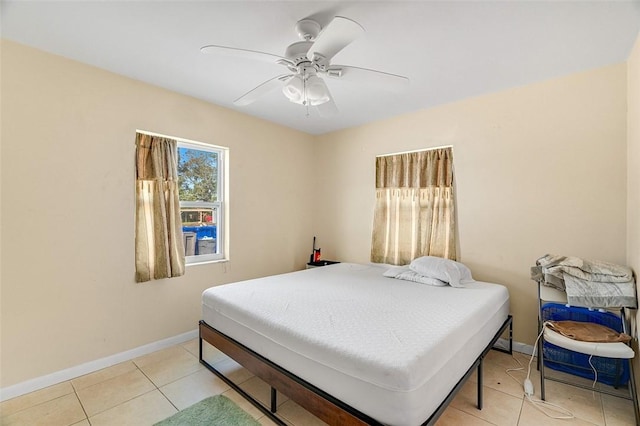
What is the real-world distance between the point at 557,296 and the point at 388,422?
5.95 ft

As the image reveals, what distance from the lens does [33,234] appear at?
2225mm

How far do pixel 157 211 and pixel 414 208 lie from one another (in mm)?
2795

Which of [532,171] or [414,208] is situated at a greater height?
[532,171]

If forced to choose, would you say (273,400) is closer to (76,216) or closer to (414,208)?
(76,216)

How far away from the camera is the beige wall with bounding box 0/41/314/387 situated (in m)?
2.16

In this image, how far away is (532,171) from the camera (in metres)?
2.75

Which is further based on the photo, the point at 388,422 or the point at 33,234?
the point at 33,234

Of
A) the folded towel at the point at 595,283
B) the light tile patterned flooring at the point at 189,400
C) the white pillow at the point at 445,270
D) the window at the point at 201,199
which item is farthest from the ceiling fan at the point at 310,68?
the light tile patterned flooring at the point at 189,400

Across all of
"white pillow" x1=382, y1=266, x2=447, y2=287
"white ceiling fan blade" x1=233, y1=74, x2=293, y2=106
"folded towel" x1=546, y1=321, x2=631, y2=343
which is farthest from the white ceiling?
"folded towel" x1=546, y1=321, x2=631, y2=343

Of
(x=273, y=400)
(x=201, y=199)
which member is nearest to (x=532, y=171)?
(x=273, y=400)

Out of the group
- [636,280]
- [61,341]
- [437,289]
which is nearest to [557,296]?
[636,280]

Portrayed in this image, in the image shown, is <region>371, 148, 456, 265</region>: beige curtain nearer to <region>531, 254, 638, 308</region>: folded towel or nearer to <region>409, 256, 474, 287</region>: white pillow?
<region>409, 256, 474, 287</region>: white pillow

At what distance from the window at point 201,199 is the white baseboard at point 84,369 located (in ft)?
2.73

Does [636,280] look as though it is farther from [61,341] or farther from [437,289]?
[61,341]
